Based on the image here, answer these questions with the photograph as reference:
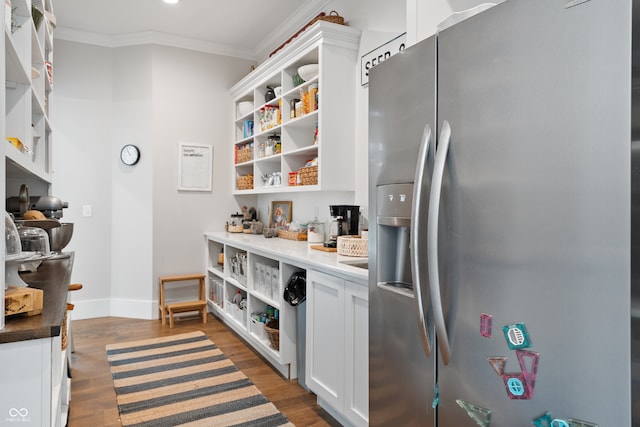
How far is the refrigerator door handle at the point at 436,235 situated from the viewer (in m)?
1.16

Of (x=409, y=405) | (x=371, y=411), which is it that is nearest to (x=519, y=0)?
(x=409, y=405)

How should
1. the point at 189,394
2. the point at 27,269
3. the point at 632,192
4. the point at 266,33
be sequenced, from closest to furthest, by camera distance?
the point at 632,192 < the point at 27,269 < the point at 189,394 < the point at 266,33

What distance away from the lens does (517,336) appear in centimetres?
100

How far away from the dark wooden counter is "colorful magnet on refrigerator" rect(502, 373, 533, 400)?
113cm

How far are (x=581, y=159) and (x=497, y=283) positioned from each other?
0.34 meters

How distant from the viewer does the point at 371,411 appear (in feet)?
5.22

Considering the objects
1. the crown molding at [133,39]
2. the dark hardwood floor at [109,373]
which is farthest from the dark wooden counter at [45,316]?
the crown molding at [133,39]

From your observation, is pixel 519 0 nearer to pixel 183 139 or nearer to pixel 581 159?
pixel 581 159

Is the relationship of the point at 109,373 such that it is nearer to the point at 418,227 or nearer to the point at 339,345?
the point at 339,345

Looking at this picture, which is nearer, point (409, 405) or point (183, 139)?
point (409, 405)

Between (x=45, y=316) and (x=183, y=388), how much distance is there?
66.6 inches

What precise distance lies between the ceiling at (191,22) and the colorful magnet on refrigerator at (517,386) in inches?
129

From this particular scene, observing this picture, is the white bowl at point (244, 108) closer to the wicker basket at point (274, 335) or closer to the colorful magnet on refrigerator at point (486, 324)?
the wicker basket at point (274, 335)

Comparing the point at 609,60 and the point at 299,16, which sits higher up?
the point at 299,16
